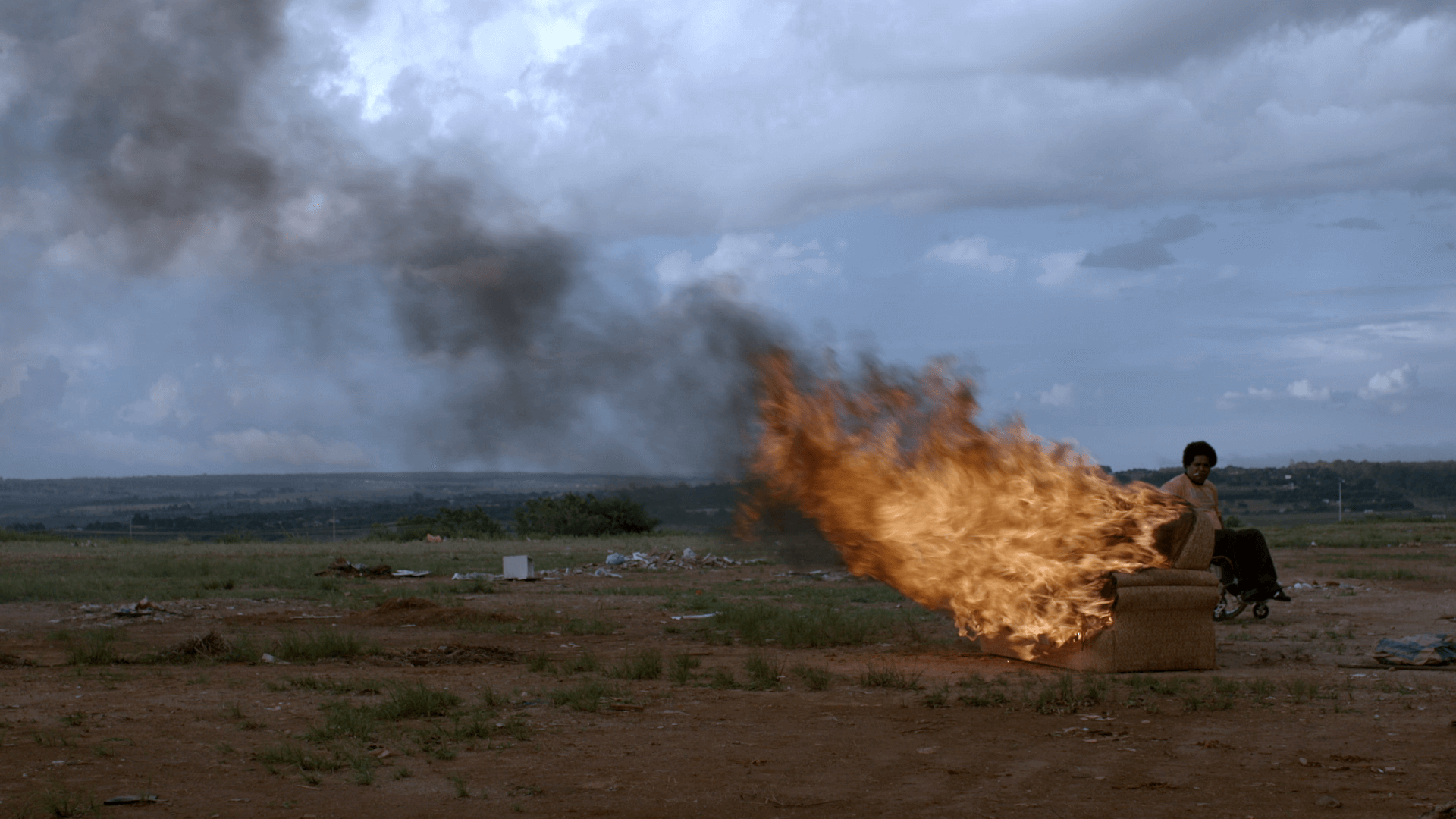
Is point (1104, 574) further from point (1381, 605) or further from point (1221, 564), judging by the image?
point (1381, 605)

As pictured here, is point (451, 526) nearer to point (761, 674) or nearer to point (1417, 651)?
point (761, 674)

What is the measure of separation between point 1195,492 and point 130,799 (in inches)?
395

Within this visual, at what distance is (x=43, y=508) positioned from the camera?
139m

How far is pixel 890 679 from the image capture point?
10.0 metres

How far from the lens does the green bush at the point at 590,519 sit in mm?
48256

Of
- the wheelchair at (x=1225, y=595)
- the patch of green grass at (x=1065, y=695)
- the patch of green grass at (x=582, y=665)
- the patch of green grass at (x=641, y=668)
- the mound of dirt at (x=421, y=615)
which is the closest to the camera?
the patch of green grass at (x=1065, y=695)

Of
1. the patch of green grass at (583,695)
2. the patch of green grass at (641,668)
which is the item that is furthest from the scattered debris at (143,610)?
the patch of green grass at (583,695)

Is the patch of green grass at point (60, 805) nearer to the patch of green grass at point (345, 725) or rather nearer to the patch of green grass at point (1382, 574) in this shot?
the patch of green grass at point (345, 725)

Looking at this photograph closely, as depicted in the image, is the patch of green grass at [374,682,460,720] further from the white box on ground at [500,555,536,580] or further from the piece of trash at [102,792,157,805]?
the white box on ground at [500,555,536,580]

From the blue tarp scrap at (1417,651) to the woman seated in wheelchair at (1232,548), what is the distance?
160 centimetres

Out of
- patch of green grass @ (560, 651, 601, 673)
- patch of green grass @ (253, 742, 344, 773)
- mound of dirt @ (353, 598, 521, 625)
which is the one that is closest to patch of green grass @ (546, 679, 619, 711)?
patch of green grass @ (560, 651, 601, 673)

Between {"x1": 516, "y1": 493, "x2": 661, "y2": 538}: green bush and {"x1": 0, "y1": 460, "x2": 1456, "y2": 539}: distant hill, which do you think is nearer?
{"x1": 0, "y1": 460, "x2": 1456, "y2": 539}: distant hill

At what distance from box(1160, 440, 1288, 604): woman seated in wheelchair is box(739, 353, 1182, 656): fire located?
1522mm

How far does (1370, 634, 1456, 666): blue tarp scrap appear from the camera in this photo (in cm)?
1015
